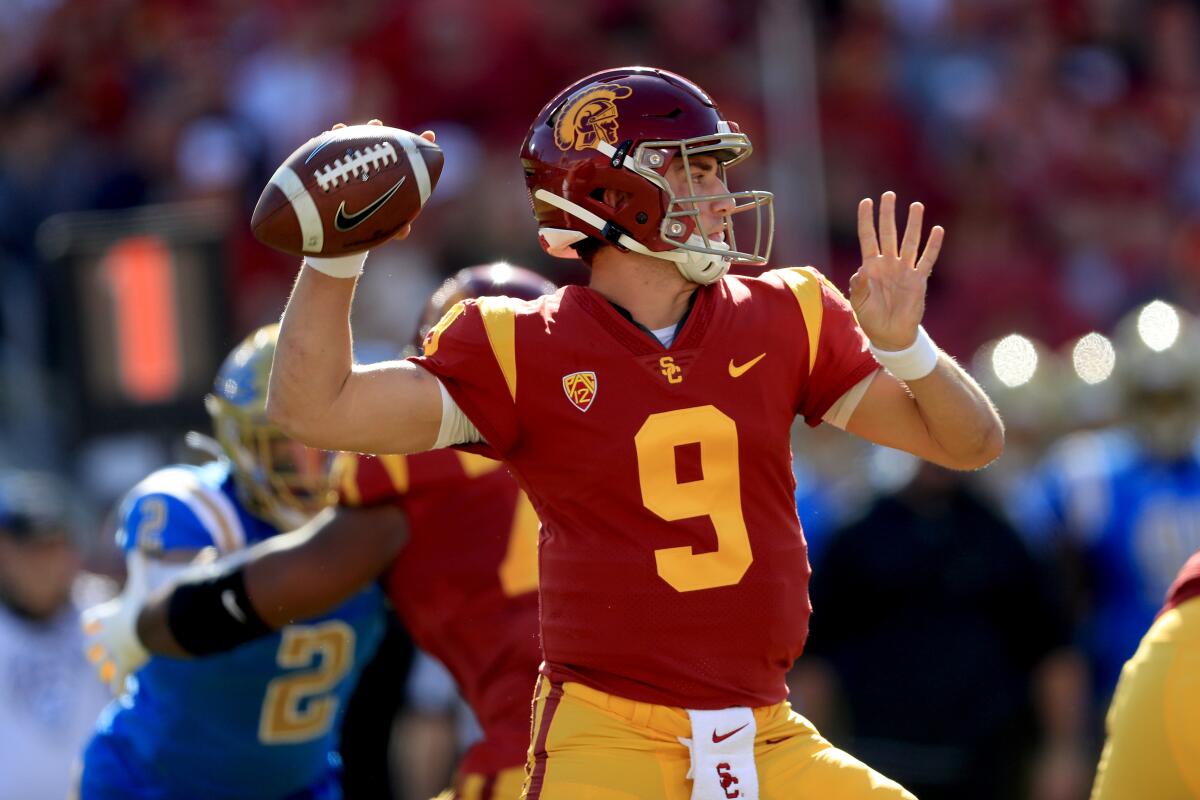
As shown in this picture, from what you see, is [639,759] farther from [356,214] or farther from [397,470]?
[397,470]

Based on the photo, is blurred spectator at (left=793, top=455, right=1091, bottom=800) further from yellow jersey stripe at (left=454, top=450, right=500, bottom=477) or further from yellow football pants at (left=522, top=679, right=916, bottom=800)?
yellow football pants at (left=522, top=679, right=916, bottom=800)

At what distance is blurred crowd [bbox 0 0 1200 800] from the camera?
9.12 metres

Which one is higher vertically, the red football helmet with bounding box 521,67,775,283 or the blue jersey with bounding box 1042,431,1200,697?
the red football helmet with bounding box 521,67,775,283

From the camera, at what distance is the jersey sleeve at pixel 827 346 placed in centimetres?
331

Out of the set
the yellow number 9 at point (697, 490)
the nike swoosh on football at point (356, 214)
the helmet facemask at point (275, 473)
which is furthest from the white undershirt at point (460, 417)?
the helmet facemask at point (275, 473)

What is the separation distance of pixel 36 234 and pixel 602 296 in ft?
23.0

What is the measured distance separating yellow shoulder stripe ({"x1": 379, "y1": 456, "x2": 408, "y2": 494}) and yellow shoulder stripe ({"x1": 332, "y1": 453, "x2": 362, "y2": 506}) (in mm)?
67

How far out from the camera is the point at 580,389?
3150 mm

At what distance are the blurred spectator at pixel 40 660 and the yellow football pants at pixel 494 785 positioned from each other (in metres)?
2.99

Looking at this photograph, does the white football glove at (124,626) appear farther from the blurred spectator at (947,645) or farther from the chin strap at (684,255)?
the blurred spectator at (947,645)

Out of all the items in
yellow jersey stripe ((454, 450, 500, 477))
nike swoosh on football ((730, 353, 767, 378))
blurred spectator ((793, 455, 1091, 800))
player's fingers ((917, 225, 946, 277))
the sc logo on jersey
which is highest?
player's fingers ((917, 225, 946, 277))

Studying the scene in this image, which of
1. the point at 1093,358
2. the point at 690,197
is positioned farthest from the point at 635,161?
the point at 1093,358

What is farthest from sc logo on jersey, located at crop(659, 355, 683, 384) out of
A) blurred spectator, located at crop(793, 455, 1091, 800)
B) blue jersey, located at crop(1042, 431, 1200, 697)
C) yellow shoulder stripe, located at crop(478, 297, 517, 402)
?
blue jersey, located at crop(1042, 431, 1200, 697)

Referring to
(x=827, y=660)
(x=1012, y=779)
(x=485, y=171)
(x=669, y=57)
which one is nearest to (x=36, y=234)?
(x=485, y=171)
